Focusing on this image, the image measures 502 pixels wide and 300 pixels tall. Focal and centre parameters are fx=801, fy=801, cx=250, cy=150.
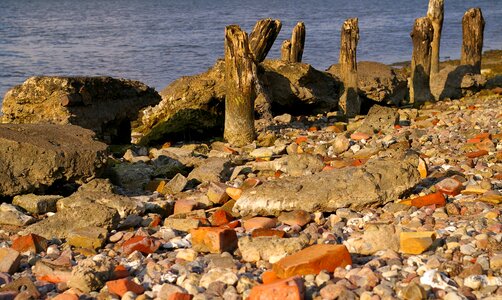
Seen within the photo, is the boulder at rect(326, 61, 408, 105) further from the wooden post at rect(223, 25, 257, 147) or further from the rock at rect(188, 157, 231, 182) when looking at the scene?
the rock at rect(188, 157, 231, 182)

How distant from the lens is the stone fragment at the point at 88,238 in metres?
7.42

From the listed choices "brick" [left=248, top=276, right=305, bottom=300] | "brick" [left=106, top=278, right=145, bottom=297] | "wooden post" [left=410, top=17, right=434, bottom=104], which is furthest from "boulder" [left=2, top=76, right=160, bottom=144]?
"wooden post" [left=410, top=17, right=434, bottom=104]

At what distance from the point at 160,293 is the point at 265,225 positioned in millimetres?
2001

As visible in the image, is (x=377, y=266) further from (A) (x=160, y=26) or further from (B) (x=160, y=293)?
(A) (x=160, y=26)

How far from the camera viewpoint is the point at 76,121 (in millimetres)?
13297

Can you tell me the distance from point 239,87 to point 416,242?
745 centimetres

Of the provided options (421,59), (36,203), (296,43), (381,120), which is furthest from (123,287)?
(421,59)

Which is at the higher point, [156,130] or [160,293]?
Answer: [160,293]

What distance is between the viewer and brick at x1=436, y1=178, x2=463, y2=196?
843 centimetres

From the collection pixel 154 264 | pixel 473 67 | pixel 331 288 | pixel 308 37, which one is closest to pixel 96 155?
pixel 154 264

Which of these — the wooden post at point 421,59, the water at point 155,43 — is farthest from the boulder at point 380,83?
the water at point 155,43

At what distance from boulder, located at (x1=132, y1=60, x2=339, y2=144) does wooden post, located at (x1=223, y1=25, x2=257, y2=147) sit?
1328mm

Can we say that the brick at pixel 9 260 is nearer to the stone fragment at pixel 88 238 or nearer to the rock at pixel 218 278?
the stone fragment at pixel 88 238

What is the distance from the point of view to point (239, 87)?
13.5 m
